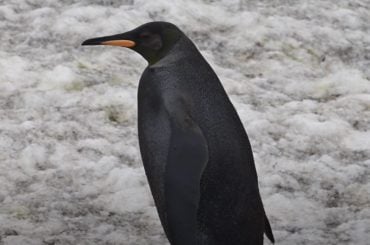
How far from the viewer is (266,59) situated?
16.1 ft

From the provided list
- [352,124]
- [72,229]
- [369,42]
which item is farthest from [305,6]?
[72,229]

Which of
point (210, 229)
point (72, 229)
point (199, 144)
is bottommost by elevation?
point (72, 229)

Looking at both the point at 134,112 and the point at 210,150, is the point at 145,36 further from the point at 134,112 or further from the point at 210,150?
the point at 134,112

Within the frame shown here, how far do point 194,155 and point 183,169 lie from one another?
0.06 metres

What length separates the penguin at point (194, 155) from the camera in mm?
2893

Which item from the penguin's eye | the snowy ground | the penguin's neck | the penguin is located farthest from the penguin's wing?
the snowy ground

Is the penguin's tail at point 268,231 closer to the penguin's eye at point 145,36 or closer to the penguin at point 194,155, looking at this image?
the penguin at point 194,155

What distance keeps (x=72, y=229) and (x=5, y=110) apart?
3.24 feet

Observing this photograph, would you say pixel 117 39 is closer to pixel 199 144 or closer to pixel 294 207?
pixel 199 144

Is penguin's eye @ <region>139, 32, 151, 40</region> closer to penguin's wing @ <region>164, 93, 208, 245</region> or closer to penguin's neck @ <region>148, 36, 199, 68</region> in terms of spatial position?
penguin's neck @ <region>148, 36, 199, 68</region>

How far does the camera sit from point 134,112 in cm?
433

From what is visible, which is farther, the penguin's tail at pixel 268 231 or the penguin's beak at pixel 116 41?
the penguin's tail at pixel 268 231

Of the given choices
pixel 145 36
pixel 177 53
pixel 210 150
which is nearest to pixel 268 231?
pixel 210 150

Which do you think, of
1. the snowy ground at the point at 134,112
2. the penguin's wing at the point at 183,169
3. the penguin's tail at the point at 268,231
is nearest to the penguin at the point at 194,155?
the penguin's wing at the point at 183,169
